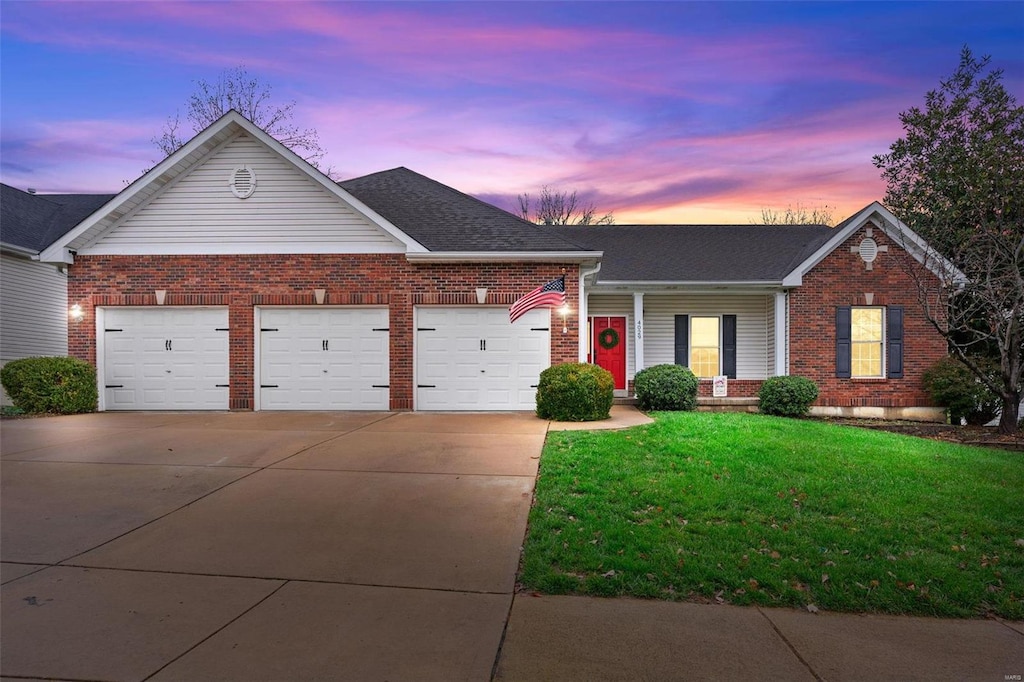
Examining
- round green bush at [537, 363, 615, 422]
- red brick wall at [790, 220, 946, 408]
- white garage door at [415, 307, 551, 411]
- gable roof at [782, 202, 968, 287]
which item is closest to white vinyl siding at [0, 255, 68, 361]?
white garage door at [415, 307, 551, 411]

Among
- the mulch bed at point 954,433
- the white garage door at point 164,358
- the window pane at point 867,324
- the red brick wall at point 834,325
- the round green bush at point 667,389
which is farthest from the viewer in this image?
the window pane at point 867,324

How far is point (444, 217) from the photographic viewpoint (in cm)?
1458

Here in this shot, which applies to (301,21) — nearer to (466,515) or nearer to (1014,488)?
(466,515)

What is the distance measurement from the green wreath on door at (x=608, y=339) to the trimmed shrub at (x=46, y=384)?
12.8 meters

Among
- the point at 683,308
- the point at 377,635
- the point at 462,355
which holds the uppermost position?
the point at 683,308

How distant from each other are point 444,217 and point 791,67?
27.9 feet

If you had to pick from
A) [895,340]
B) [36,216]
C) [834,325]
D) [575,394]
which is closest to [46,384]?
[36,216]

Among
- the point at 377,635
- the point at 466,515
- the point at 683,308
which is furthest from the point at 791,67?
the point at 377,635

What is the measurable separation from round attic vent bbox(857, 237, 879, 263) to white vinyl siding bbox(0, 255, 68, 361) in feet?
64.1

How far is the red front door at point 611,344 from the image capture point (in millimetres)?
17469

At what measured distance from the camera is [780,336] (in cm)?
1612

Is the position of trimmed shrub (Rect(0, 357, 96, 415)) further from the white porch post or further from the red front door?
the white porch post

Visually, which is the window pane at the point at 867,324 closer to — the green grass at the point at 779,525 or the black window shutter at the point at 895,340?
the black window shutter at the point at 895,340

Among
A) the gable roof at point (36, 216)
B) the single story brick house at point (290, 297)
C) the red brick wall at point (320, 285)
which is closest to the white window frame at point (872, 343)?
the single story brick house at point (290, 297)
